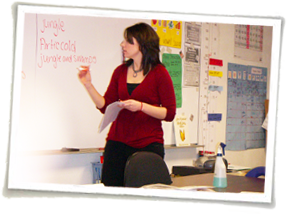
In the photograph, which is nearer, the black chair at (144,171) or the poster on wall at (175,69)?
the black chair at (144,171)

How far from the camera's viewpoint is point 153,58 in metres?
1.83

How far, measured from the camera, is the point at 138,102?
1.65m

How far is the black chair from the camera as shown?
4.73 feet

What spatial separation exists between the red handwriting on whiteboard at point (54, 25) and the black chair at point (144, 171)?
121 centimetres

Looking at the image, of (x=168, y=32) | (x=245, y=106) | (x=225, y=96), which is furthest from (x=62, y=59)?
(x=245, y=106)

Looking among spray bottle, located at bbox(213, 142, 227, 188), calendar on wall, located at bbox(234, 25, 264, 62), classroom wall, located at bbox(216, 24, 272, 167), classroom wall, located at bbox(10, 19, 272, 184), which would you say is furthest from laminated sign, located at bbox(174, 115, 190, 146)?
spray bottle, located at bbox(213, 142, 227, 188)

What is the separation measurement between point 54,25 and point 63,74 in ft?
1.11

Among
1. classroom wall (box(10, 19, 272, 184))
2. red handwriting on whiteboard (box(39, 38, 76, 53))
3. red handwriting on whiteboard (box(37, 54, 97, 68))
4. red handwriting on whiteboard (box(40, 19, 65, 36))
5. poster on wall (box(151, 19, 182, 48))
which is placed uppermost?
poster on wall (box(151, 19, 182, 48))

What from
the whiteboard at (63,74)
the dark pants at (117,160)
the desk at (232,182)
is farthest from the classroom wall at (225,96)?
the dark pants at (117,160)

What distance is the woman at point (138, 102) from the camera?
5.67ft

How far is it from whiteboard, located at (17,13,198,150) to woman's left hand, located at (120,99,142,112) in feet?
2.61

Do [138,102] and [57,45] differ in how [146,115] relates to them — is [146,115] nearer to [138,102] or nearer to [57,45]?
[138,102]

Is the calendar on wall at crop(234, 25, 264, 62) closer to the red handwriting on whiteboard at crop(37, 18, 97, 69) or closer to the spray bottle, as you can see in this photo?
the red handwriting on whiteboard at crop(37, 18, 97, 69)

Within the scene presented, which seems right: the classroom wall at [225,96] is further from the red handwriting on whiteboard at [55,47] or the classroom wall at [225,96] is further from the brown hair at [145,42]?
the brown hair at [145,42]
